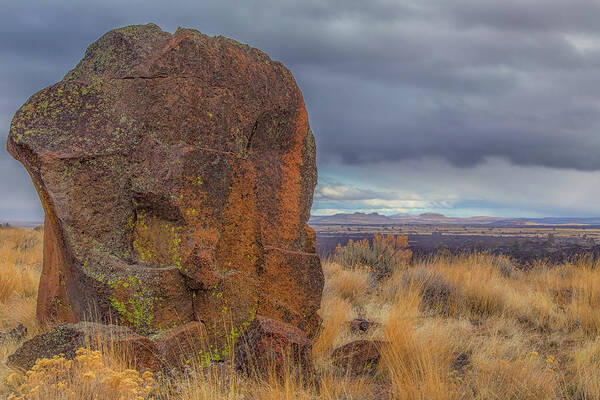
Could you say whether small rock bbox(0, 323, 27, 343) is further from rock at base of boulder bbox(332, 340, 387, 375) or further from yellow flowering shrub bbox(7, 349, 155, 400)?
rock at base of boulder bbox(332, 340, 387, 375)

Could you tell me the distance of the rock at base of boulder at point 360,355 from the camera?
4859 millimetres

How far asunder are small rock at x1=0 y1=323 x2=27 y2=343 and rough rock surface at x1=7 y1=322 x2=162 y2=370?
124 cm

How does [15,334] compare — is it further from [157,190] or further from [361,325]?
[361,325]

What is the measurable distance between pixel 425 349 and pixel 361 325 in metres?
1.66

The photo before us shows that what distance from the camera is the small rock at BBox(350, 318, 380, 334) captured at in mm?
6264

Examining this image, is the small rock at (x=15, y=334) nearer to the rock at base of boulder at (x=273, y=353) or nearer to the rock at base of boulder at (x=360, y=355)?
the rock at base of boulder at (x=273, y=353)

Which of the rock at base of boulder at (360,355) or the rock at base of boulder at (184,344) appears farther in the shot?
→ the rock at base of boulder at (360,355)

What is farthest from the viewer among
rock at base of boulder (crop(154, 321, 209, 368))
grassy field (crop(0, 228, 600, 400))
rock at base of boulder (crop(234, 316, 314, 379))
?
rock at base of boulder (crop(154, 321, 209, 368))

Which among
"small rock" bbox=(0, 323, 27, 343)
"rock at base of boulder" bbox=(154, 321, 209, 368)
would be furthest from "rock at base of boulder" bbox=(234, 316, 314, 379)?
"small rock" bbox=(0, 323, 27, 343)

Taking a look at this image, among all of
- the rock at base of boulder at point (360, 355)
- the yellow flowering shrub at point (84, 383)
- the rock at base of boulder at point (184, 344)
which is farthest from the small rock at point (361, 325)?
the yellow flowering shrub at point (84, 383)

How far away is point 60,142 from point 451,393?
11.9 feet

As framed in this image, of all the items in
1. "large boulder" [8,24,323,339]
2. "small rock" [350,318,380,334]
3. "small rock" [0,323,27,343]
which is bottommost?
"small rock" [350,318,380,334]

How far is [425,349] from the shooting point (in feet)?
15.5

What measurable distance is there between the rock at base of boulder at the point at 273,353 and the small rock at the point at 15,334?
249 centimetres
